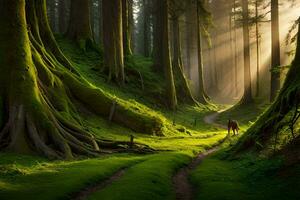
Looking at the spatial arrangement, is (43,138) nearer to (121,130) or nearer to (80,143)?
(80,143)

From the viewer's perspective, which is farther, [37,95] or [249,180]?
[37,95]

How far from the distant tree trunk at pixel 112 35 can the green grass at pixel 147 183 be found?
1678 cm

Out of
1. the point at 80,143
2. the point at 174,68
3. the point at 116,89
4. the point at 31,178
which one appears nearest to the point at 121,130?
the point at 80,143

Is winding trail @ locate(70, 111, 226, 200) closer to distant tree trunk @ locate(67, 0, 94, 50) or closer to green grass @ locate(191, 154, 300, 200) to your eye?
green grass @ locate(191, 154, 300, 200)

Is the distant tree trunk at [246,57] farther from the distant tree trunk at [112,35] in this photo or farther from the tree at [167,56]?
the distant tree trunk at [112,35]

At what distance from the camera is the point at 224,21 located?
86.9m

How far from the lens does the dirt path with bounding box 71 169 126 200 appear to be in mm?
13113

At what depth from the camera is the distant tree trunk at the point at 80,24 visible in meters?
40.7

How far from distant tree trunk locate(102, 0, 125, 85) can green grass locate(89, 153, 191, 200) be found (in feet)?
55.1

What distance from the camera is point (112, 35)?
34.9m

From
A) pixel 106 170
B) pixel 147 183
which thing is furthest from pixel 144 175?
pixel 106 170

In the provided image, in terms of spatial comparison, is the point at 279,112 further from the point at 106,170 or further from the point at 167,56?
the point at 167,56

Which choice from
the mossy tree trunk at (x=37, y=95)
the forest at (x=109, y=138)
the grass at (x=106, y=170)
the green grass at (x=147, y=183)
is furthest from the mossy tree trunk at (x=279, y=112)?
the mossy tree trunk at (x=37, y=95)

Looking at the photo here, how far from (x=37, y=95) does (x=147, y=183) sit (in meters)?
8.22
